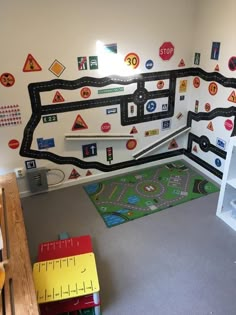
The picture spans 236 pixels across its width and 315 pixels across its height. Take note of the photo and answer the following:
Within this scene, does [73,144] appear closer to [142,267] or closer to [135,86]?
[135,86]

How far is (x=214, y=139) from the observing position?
A: 2762mm

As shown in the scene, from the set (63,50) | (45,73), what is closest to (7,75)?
(45,73)

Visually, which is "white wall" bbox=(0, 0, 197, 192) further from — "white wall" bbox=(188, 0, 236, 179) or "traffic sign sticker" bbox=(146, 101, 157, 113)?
"traffic sign sticker" bbox=(146, 101, 157, 113)

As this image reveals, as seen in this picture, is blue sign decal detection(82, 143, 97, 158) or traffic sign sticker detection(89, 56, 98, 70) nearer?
traffic sign sticker detection(89, 56, 98, 70)

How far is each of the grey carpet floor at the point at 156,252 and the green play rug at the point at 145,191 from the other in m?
0.08

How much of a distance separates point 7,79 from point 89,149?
0.97 meters

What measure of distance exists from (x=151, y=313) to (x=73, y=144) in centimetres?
160

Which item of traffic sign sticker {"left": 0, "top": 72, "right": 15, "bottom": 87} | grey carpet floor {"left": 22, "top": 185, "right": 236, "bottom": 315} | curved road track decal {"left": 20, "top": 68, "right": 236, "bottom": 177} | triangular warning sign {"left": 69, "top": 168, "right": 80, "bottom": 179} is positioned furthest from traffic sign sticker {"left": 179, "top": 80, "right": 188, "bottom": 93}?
traffic sign sticker {"left": 0, "top": 72, "right": 15, "bottom": 87}

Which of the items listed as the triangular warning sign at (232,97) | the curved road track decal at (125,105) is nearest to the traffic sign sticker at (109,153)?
the curved road track decal at (125,105)

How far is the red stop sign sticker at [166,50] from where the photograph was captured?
8.68 ft

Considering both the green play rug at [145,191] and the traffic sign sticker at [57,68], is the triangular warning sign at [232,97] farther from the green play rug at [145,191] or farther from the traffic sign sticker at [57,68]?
the traffic sign sticker at [57,68]

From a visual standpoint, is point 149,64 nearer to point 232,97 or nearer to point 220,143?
point 232,97

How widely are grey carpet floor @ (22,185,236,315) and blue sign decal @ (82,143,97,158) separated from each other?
0.39m

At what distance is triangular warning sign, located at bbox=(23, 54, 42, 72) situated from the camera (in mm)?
2214
